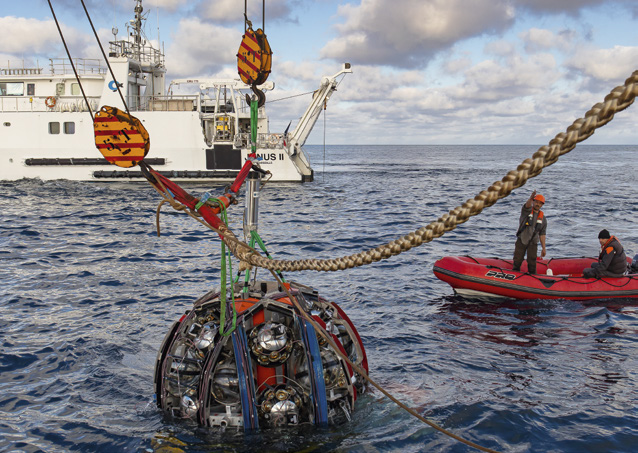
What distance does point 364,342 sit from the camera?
9219 millimetres

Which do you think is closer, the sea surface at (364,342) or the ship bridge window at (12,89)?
the sea surface at (364,342)

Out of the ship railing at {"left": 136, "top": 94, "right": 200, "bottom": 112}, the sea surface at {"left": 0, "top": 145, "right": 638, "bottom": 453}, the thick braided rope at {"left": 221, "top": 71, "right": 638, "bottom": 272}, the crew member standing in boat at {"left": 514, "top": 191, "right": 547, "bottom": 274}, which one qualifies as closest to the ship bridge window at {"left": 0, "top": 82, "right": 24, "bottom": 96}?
the ship railing at {"left": 136, "top": 94, "right": 200, "bottom": 112}

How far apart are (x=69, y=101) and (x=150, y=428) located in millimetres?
29959

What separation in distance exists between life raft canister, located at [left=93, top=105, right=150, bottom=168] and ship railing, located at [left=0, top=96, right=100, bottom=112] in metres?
29.1

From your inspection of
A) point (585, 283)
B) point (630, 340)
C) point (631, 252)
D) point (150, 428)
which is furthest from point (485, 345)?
point (631, 252)

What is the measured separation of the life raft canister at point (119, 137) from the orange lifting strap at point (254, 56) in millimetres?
1845

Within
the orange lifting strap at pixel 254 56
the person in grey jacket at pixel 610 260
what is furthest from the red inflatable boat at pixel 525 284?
the orange lifting strap at pixel 254 56

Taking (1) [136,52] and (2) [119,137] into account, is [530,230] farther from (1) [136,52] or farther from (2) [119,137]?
(1) [136,52]

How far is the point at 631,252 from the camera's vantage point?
16.5 m

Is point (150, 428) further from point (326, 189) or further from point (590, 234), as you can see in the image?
point (326, 189)

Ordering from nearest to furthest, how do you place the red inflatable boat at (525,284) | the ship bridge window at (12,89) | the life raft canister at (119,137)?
the life raft canister at (119,137) → the red inflatable boat at (525,284) → the ship bridge window at (12,89)

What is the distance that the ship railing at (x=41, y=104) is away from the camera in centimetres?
3127

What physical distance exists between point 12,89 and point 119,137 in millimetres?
32654

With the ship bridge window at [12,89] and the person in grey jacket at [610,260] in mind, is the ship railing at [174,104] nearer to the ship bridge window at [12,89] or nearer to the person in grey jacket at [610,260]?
the ship bridge window at [12,89]
